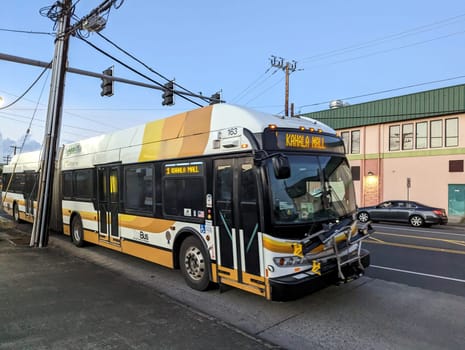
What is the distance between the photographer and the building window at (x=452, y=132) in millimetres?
22312

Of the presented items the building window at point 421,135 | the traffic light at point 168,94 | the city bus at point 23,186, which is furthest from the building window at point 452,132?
the city bus at point 23,186

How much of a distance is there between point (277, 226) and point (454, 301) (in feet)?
11.2

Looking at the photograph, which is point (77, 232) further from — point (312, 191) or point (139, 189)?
point (312, 191)

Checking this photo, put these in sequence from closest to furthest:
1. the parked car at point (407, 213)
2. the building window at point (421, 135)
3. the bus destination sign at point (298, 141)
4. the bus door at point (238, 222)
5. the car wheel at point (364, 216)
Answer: the bus door at point (238, 222)
the bus destination sign at point (298, 141)
the parked car at point (407, 213)
the car wheel at point (364, 216)
the building window at point (421, 135)

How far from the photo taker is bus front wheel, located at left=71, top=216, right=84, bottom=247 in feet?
33.0

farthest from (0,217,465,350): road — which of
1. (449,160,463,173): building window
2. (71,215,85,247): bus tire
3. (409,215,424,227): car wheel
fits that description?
(449,160,463,173): building window

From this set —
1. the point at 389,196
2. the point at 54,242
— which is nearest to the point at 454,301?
the point at 54,242

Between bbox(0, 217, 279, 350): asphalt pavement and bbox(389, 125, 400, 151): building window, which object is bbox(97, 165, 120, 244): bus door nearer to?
bbox(0, 217, 279, 350): asphalt pavement

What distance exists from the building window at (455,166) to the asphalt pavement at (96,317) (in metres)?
22.5

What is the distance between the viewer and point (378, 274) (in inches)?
289

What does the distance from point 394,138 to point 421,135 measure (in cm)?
185

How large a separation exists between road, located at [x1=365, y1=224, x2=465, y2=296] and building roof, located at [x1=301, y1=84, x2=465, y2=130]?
13.4 meters

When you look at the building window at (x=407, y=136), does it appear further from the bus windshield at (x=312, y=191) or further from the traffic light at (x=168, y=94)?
the bus windshield at (x=312, y=191)

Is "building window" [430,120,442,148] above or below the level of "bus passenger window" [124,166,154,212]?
above
